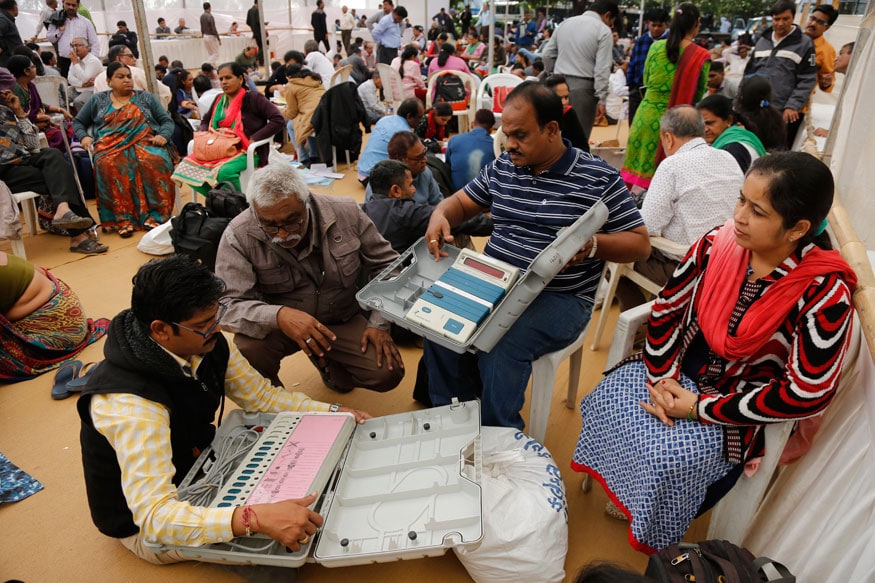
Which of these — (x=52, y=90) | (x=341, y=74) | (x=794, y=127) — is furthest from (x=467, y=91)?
(x=52, y=90)

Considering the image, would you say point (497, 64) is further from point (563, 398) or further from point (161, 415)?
point (161, 415)

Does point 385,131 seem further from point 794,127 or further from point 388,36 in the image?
point 388,36

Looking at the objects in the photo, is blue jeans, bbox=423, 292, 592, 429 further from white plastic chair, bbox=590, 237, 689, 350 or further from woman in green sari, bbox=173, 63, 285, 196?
woman in green sari, bbox=173, 63, 285, 196

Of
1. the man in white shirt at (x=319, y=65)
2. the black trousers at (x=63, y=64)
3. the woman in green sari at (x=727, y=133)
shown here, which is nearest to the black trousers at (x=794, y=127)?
the woman in green sari at (x=727, y=133)

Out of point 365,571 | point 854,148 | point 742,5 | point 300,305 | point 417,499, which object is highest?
point 742,5

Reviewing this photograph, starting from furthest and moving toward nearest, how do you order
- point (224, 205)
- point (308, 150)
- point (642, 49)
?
point (308, 150), point (642, 49), point (224, 205)

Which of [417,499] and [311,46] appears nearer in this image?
[417,499]

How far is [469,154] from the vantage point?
439 cm

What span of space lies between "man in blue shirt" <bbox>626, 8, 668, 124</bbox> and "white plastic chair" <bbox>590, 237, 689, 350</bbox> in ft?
10.3

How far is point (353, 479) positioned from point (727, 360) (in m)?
1.33

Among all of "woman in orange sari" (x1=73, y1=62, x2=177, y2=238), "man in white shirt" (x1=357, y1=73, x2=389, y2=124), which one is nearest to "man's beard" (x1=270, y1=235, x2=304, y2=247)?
"woman in orange sari" (x1=73, y1=62, x2=177, y2=238)

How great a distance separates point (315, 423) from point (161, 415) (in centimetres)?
53

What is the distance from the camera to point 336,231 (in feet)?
8.30

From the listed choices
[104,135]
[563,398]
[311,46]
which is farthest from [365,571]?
[311,46]
